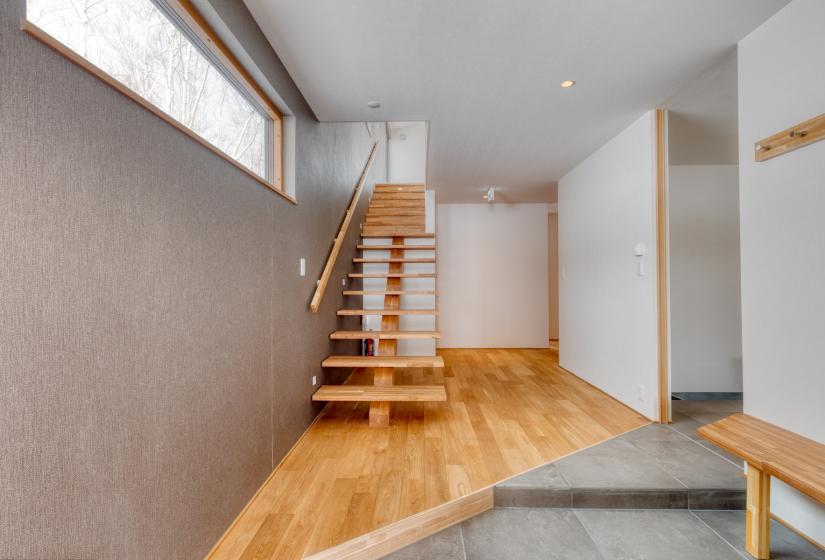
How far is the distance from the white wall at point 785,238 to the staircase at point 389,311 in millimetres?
1804

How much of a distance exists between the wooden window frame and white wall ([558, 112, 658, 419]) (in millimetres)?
2681

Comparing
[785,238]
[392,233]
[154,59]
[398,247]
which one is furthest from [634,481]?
[392,233]

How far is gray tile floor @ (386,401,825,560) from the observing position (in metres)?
1.60

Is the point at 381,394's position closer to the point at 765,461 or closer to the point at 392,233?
the point at 765,461

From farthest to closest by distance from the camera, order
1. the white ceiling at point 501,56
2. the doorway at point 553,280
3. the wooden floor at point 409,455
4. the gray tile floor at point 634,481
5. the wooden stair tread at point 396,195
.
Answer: the doorway at point 553,280 → the wooden stair tread at point 396,195 → the gray tile floor at point 634,481 → the white ceiling at point 501,56 → the wooden floor at point 409,455

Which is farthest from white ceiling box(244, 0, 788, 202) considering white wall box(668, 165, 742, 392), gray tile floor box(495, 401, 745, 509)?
gray tile floor box(495, 401, 745, 509)

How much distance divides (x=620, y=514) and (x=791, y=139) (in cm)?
197

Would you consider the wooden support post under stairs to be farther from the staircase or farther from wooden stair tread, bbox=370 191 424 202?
wooden stair tread, bbox=370 191 424 202

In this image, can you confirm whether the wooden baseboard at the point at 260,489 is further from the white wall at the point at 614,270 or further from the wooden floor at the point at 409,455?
the white wall at the point at 614,270

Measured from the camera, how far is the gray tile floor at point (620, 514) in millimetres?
1599

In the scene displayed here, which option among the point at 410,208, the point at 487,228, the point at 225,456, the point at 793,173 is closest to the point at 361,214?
the point at 410,208

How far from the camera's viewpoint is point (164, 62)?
1391mm

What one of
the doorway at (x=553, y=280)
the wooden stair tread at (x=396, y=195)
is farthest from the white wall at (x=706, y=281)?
the wooden stair tread at (x=396, y=195)

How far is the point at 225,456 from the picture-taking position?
1.60 metres
